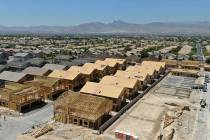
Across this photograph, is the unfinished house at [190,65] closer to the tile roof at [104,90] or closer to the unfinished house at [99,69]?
the unfinished house at [99,69]

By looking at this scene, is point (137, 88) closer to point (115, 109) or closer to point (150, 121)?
point (115, 109)

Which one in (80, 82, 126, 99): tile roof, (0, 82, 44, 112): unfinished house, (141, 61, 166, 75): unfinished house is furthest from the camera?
(141, 61, 166, 75): unfinished house

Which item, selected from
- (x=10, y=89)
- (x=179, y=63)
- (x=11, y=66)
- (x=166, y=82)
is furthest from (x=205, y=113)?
(x=11, y=66)

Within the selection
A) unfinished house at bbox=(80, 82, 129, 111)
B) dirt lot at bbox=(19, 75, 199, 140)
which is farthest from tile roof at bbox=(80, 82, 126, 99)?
dirt lot at bbox=(19, 75, 199, 140)

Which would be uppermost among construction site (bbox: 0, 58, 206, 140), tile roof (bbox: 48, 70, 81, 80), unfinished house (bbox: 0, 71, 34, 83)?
tile roof (bbox: 48, 70, 81, 80)

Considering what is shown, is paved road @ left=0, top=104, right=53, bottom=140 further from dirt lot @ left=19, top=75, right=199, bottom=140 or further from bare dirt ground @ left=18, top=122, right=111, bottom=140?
dirt lot @ left=19, top=75, right=199, bottom=140

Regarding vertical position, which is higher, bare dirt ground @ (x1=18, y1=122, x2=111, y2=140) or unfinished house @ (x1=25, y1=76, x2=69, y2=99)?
unfinished house @ (x1=25, y1=76, x2=69, y2=99)
